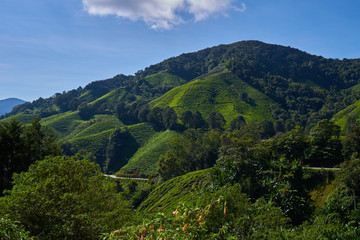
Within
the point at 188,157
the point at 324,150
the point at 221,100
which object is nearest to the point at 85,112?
the point at 221,100

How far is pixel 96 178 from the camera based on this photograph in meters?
21.3

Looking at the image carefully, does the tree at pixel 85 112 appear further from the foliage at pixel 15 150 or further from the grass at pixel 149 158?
the foliage at pixel 15 150

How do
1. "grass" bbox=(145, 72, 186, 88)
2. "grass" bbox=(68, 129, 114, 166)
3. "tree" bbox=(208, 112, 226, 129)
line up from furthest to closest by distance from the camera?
"grass" bbox=(145, 72, 186, 88), "tree" bbox=(208, 112, 226, 129), "grass" bbox=(68, 129, 114, 166)

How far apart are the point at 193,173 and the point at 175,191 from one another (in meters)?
7.87

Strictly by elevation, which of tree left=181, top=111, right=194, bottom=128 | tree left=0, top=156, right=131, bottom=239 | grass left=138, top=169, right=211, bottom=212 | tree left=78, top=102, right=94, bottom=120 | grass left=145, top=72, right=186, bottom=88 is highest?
grass left=145, top=72, right=186, bottom=88

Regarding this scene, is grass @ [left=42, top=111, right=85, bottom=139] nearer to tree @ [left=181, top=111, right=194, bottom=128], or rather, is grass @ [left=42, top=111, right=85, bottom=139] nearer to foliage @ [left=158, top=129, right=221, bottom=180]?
tree @ [left=181, top=111, right=194, bottom=128]

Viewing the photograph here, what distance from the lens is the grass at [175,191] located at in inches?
1661

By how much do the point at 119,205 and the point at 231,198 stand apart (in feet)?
32.1

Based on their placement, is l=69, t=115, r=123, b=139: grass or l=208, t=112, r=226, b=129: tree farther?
l=69, t=115, r=123, b=139: grass

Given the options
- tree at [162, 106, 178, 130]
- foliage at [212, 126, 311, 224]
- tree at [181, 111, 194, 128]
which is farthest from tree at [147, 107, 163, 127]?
foliage at [212, 126, 311, 224]

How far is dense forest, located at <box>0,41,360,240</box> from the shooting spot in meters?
13.1

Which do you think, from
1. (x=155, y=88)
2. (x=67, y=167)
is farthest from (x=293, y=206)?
(x=155, y=88)

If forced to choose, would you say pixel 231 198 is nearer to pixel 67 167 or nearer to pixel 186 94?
pixel 67 167

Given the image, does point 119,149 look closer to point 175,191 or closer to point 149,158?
point 149,158
